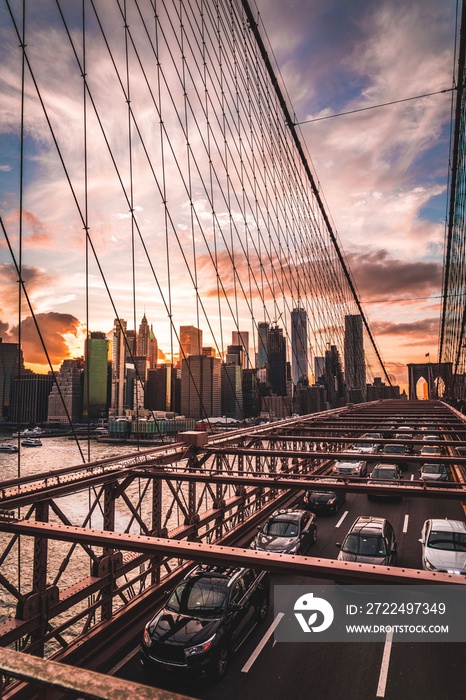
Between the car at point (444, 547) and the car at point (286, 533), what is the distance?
11.8 ft

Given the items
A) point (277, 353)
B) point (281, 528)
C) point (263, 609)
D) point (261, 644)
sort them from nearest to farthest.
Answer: point (261, 644) < point (263, 609) < point (281, 528) < point (277, 353)

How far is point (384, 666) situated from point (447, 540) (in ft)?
17.0

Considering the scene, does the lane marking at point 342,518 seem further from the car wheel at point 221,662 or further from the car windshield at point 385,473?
the car wheel at point 221,662

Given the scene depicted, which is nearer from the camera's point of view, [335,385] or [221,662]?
[221,662]

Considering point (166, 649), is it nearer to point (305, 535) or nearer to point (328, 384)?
point (305, 535)

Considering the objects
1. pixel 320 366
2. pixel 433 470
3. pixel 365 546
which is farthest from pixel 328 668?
pixel 320 366

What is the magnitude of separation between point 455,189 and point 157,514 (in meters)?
54.9

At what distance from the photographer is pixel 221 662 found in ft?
25.8

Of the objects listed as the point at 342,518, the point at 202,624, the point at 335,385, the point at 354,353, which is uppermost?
the point at 354,353

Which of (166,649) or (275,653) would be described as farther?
(275,653)

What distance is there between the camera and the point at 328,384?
53.7 m

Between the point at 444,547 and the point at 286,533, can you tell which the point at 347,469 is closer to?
the point at 286,533

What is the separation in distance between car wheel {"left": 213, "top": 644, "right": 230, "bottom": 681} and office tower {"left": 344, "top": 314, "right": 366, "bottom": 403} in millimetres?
66989

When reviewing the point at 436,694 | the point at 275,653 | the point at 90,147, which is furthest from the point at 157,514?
the point at 90,147
